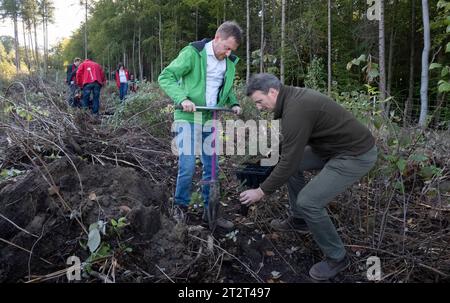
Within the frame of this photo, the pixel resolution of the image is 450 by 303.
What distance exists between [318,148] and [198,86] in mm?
1210

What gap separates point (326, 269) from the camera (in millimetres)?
2859

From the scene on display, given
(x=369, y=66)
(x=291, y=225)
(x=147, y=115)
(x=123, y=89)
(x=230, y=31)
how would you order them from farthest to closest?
1. (x=123, y=89)
2. (x=147, y=115)
3. (x=369, y=66)
4. (x=291, y=225)
5. (x=230, y=31)

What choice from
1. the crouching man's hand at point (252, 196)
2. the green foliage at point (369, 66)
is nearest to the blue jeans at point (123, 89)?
the green foliage at point (369, 66)

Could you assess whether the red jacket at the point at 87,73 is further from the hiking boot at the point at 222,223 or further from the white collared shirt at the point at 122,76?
the hiking boot at the point at 222,223

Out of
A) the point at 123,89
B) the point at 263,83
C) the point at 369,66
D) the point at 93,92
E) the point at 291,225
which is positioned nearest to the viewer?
the point at 263,83

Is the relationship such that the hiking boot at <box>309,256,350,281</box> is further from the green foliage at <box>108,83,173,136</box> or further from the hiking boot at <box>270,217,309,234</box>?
the green foliage at <box>108,83,173,136</box>

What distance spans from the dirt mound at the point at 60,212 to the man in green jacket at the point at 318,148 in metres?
0.95

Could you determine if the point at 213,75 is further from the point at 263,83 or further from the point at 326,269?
the point at 326,269

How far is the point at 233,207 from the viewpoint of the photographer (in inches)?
159

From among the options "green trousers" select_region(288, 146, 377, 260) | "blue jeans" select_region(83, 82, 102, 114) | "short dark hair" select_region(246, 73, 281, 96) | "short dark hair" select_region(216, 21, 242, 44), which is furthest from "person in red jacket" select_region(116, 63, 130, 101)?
"green trousers" select_region(288, 146, 377, 260)

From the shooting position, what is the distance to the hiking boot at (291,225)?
3391 mm

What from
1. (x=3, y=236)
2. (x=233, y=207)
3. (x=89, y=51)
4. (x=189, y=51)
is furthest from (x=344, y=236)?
(x=89, y=51)

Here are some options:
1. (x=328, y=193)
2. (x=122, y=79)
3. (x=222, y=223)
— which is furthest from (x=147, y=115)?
(x=122, y=79)
